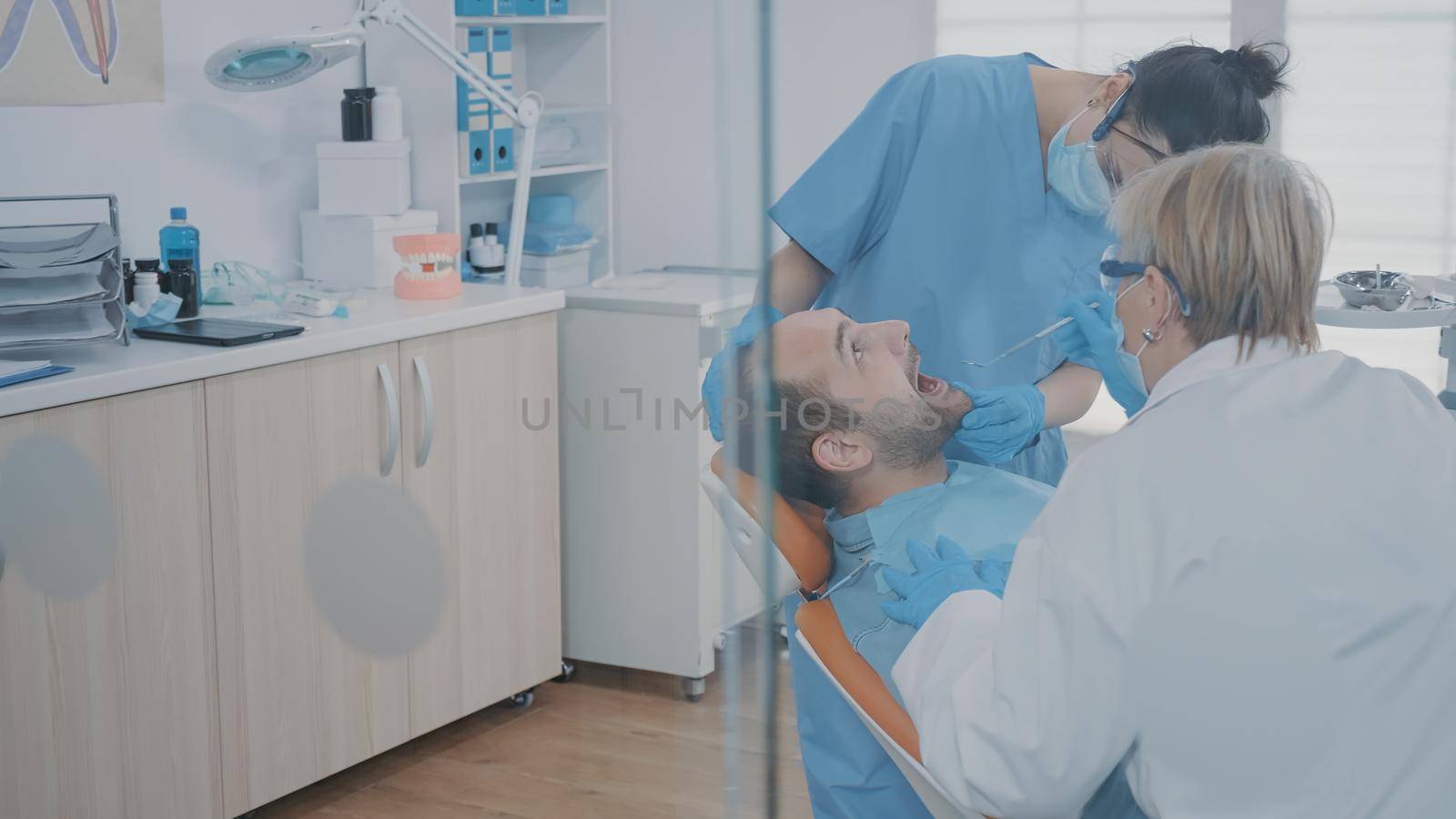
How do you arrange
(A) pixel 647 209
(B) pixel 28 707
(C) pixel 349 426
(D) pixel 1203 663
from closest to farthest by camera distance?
1. (D) pixel 1203 663
2. (B) pixel 28 707
3. (C) pixel 349 426
4. (A) pixel 647 209

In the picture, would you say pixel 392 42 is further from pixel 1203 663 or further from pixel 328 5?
pixel 1203 663

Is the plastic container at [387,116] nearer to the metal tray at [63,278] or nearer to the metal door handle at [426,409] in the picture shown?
the metal door handle at [426,409]

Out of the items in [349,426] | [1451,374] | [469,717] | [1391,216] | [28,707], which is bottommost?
[469,717]

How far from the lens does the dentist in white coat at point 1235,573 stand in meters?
0.81

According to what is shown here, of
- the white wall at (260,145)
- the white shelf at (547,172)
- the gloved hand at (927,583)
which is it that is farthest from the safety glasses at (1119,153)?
the white shelf at (547,172)

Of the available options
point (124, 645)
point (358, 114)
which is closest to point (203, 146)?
point (358, 114)

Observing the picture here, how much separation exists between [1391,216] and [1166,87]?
183 millimetres

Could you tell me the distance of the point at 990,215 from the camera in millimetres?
1062

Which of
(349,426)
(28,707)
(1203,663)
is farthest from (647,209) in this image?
(1203,663)

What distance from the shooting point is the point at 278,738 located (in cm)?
205

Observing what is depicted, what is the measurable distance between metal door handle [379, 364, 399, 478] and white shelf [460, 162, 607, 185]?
2.00 feet

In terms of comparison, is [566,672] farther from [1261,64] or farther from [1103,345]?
[1261,64]

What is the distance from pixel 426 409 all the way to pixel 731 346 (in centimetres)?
154

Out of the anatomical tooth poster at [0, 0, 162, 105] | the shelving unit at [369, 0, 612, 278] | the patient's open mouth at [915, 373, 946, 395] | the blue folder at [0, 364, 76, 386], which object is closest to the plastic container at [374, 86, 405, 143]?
the shelving unit at [369, 0, 612, 278]
